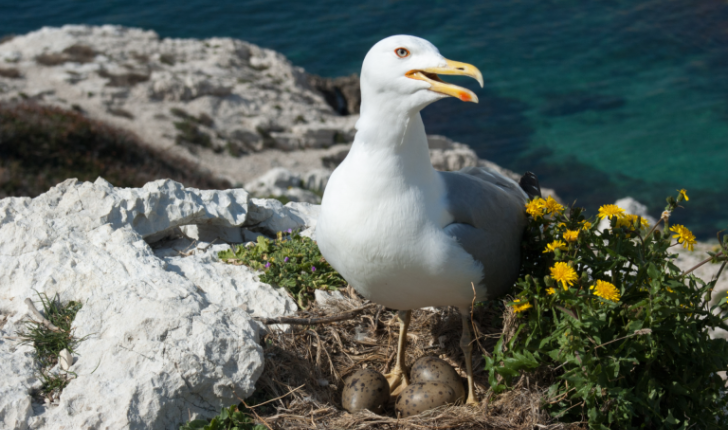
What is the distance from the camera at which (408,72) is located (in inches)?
131

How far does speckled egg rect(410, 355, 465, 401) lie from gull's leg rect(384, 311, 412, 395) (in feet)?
0.52

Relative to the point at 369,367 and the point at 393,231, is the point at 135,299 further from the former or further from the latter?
the point at 369,367

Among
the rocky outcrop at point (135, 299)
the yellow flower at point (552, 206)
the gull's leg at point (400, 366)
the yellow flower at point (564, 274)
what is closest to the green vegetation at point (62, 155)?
the rocky outcrop at point (135, 299)

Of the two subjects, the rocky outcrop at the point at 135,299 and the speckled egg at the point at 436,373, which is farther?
the speckled egg at the point at 436,373

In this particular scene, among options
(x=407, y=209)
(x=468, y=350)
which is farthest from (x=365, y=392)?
(x=407, y=209)

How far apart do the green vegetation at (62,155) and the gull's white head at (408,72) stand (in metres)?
7.76

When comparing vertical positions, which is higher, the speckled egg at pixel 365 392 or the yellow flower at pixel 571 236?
the yellow flower at pixel 571 236

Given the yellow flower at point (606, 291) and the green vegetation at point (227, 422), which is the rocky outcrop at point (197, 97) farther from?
the yellow flower at point (606, 291)

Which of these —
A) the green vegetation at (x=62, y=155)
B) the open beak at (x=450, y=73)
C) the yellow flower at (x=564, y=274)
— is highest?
the open beak at (x=450, y=73)

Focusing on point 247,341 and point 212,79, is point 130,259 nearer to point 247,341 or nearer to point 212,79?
point 247,341

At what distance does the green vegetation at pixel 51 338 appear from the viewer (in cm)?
352

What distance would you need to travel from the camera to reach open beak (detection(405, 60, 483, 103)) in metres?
3.11

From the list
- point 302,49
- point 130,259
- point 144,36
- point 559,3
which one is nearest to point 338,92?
point 302,49

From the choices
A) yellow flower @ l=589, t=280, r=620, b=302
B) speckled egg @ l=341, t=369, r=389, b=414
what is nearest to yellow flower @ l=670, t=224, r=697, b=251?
yellow flower @ l=589, t=280, r=620, b=302
